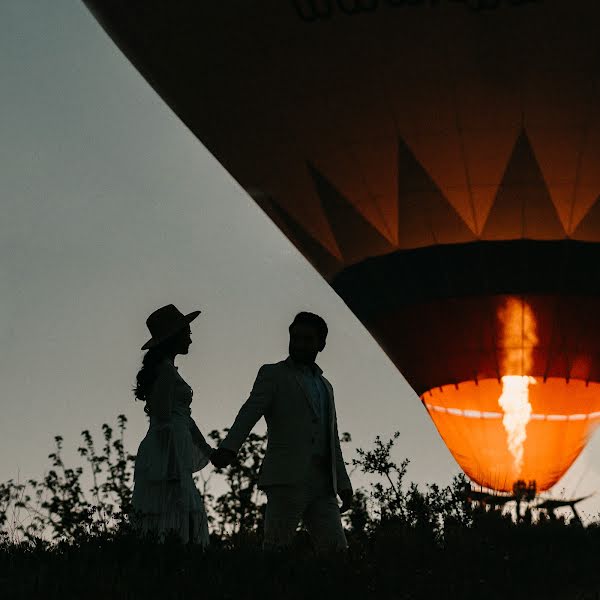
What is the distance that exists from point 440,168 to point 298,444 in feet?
29.4

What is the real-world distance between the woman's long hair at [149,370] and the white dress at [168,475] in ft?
0.25

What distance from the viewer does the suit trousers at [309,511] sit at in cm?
686

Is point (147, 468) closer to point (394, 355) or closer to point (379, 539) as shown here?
point (379, 539)

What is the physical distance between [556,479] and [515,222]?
352 centimetres

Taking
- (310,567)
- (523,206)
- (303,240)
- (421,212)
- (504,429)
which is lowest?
(310,567)

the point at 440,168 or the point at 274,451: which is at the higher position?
the point at 440,168

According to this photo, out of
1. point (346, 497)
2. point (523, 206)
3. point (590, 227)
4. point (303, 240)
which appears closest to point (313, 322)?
point (346, 497)

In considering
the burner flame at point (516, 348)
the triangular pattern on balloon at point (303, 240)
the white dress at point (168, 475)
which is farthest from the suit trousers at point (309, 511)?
the triangular pattern on balloon at point (303, 240)

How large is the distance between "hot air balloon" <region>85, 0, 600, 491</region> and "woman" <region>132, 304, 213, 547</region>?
7807mm

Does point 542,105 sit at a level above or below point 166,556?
above

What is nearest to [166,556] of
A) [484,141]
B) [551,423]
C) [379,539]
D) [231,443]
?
[231,443]

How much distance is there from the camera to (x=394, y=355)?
16984mm

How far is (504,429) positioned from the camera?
16.2 meters

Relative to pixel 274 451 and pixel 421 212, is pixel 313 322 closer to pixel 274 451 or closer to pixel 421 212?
pixel 274 451
